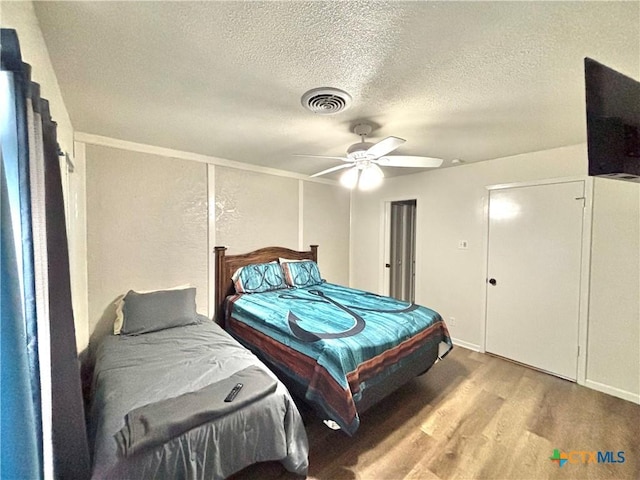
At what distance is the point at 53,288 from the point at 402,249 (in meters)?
4.50

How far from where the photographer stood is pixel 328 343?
1939mm

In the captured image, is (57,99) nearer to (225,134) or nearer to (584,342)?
(225,134)

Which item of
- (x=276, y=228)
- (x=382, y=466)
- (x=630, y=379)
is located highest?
(x=276, y=228)

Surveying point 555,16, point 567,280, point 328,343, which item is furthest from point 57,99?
point 567,280

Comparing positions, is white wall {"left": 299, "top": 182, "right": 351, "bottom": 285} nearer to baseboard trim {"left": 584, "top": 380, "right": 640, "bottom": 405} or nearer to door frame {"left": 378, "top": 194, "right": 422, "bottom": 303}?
door frame {"left": 378, "top": 194, "right": 422, "bottom": 303}

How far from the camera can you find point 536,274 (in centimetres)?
293

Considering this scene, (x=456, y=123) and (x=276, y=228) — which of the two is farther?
(x=276, y=228)

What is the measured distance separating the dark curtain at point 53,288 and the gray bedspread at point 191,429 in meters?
0.20

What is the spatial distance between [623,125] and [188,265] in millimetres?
3495

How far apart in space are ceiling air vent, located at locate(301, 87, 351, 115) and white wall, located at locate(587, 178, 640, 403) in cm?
260

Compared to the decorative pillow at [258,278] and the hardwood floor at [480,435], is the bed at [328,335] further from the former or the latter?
the hardwood floor at [480,435]

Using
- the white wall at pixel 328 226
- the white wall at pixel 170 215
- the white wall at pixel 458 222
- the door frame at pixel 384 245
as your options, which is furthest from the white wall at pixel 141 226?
the white wall at pixel 458 222

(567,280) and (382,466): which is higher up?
(567,280)

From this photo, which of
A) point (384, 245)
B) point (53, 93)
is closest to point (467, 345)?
point (384, 245)
